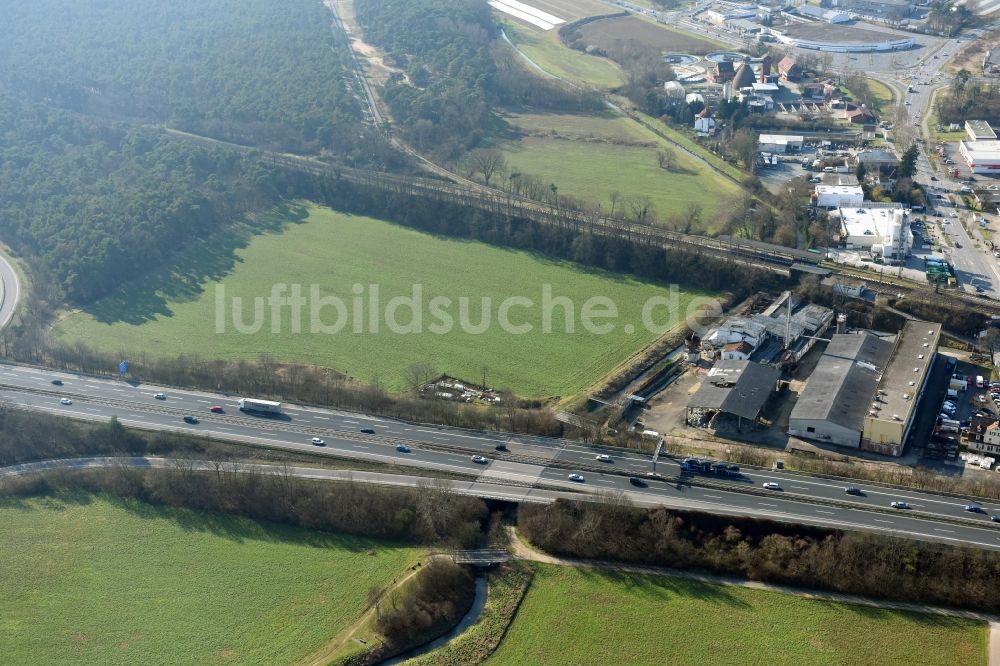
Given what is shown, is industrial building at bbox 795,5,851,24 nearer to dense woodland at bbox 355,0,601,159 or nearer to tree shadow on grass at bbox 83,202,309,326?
dense woodland at bbox 355,0,601,159

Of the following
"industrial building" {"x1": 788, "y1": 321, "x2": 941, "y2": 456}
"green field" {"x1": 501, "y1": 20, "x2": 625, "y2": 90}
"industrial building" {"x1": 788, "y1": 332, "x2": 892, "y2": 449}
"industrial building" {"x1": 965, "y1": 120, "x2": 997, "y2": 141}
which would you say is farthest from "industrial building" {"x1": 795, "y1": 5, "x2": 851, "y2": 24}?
"industrial building" {"x1": 788, "y1": 332, "x2": 892, "y2": 449}

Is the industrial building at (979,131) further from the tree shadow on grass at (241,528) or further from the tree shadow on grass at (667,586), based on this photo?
the tree shadow on grass at (241,528)

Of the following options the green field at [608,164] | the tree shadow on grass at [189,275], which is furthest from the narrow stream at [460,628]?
the green field at [608,164]

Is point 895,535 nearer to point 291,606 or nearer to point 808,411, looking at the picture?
point 808,411

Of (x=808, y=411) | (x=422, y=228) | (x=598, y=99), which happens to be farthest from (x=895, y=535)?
(x=598, y=99)

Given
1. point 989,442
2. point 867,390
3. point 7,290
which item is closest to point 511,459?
point 867,390

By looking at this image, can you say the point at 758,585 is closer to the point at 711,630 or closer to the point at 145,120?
the point at 711,630
